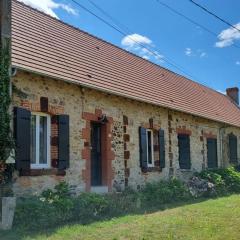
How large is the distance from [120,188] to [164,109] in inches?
166

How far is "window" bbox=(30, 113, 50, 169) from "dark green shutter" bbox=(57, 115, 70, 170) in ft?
0.94

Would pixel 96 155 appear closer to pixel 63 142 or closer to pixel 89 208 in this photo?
pixel 63 142

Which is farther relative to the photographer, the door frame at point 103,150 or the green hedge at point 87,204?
the door frame at point 103,150

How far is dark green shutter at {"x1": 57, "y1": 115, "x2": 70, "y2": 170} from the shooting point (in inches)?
448

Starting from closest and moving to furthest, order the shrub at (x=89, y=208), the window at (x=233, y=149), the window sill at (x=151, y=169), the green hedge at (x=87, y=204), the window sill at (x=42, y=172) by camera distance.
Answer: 1. the green hedge at (x=87, y=204)
2. the shrub at (x=89, y=208)
3. the window sill at (x=42, y=172)
4. the window sill at (x=151, y=169)
5. the window at (x=233, y=149)

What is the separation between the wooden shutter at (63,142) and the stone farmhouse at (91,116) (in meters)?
0.03

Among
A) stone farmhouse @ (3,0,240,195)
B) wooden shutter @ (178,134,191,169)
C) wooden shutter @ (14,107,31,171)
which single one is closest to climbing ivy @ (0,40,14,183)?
stone farmhouse @ (3,0,240,195)

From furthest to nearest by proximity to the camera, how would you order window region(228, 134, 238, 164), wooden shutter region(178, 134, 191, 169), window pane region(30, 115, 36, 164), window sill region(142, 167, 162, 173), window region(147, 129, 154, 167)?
1. window region(228, 134, 238, 164)
2. wooden shutter region(178, 134, 191, 169)
3. window region(147, 129, 154, 167)
4. window sill region(142, 167, 162, 173)
5. window pane region(30, 115, 36, 164)

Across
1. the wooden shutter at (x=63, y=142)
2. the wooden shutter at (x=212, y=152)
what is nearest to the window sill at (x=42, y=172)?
the wooden shutter at (x=63, y=142)

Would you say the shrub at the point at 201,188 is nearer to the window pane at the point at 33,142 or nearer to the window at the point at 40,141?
the window at the point at 40,141

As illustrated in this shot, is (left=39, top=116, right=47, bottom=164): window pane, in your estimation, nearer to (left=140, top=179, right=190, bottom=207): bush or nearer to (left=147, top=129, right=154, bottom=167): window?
(left=140, top=179, right=190, bottom=207): bush

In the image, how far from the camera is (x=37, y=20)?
46.7ft

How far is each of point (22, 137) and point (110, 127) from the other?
12.6 ft

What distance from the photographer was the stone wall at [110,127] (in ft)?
35.5
